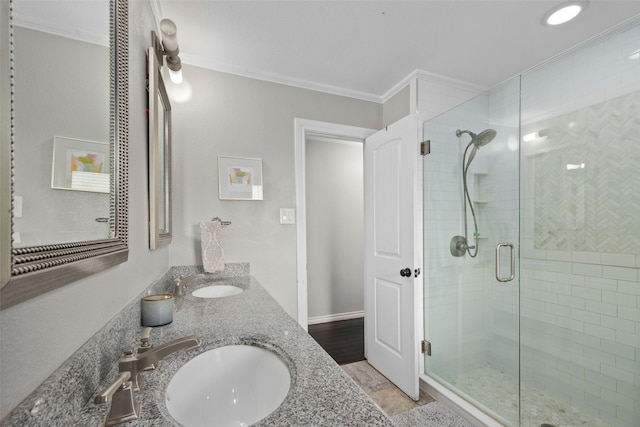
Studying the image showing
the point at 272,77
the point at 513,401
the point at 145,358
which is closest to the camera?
the point at 145,358

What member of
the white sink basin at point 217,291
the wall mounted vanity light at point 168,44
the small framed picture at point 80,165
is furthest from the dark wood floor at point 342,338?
the wall mounted vanity light at point 168,44

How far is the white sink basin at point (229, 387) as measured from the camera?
0.66 metres

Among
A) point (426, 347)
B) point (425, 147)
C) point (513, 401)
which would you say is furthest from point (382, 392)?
point (425, 147)

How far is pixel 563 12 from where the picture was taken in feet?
5.08

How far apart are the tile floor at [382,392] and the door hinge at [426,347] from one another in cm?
27

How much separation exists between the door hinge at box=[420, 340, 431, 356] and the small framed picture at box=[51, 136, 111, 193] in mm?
2188

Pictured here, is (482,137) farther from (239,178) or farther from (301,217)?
(239,178)

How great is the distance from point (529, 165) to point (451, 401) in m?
1.56

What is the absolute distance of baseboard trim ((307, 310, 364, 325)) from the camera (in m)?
3.41

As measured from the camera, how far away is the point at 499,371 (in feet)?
5.98

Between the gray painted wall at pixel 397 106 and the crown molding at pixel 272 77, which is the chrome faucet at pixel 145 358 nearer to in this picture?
the crown molding at pixel 272 77

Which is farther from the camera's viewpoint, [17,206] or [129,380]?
[129,380]

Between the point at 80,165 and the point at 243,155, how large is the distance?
1617 mm

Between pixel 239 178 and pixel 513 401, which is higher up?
pixel 239 178
